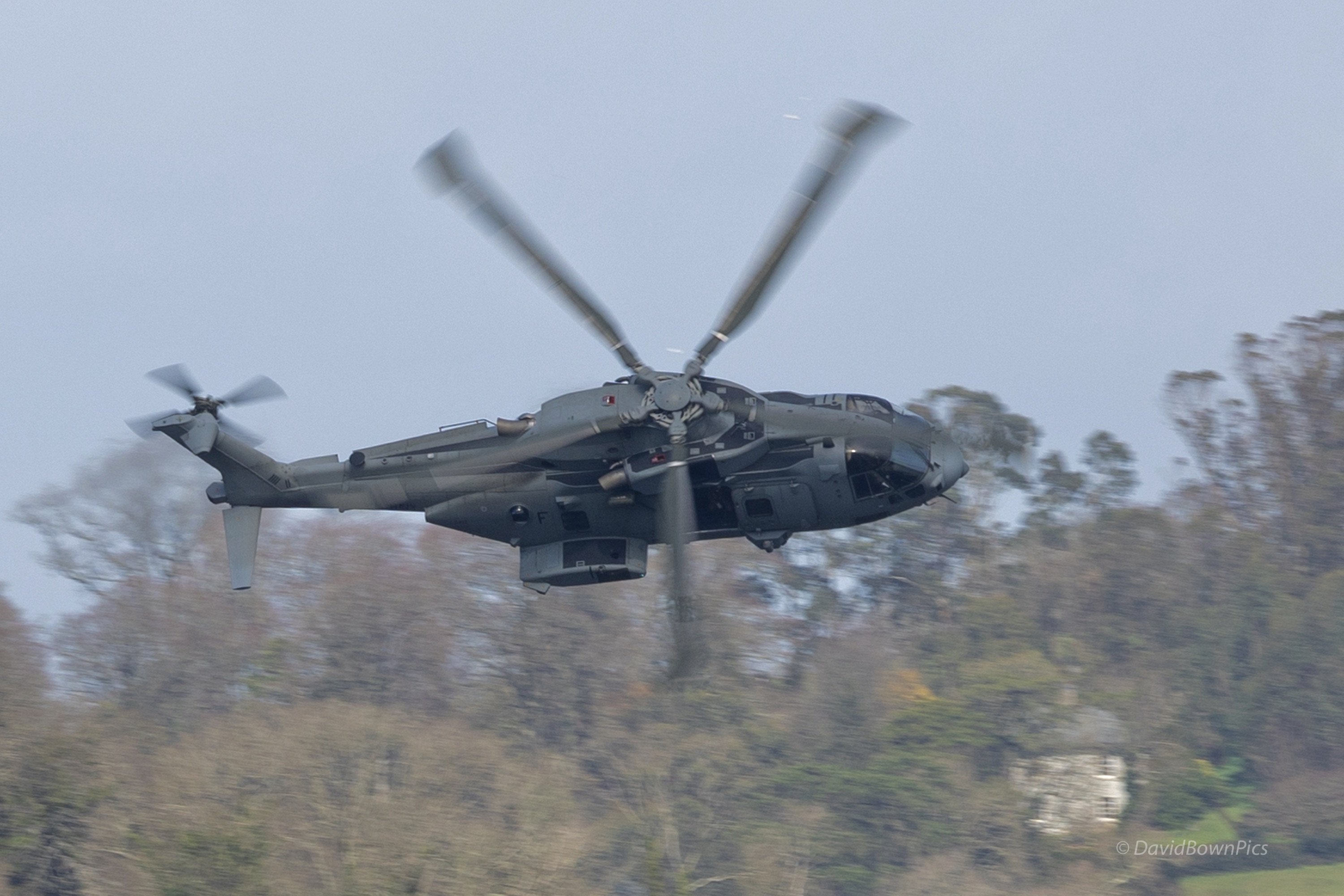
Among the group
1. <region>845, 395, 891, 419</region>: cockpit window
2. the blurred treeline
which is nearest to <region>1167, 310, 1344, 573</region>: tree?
the blurred treeline

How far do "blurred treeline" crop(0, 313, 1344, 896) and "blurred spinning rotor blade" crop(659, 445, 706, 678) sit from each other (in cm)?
1217

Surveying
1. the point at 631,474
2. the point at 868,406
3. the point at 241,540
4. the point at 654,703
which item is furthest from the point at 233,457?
the point at 654,703

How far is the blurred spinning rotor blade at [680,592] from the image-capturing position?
1836 centimetres

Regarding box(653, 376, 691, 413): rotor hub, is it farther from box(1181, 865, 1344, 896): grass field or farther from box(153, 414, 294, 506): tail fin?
box(1181, 865, 1344, 896): grass field

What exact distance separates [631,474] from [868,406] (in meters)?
3.16

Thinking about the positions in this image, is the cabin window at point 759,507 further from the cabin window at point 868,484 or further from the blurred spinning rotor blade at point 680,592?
the blurred spinning rotor blade at point 680,592

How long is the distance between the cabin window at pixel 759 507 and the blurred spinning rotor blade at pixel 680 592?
4.05 feet

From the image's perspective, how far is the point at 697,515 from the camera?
20281 mm

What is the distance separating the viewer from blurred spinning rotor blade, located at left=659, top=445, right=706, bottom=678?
1836cm

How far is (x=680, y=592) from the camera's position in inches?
725

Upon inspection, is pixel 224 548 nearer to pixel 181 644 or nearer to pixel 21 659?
pixel 181 644

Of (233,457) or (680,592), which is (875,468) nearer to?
(680,592)

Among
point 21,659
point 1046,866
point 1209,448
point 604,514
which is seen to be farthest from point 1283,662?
point 604,514

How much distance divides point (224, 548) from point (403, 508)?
2858cm
